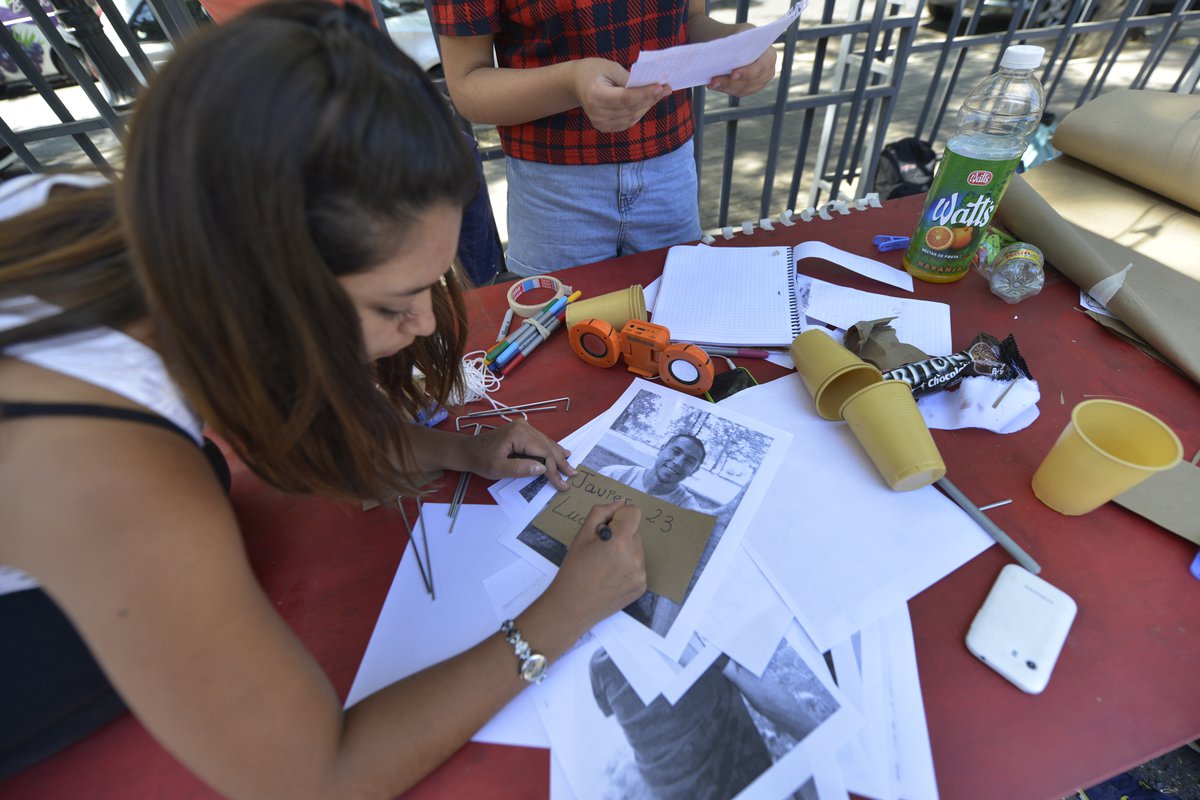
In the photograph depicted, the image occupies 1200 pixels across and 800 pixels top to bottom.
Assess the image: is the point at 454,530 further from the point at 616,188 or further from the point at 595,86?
the point at 616,188

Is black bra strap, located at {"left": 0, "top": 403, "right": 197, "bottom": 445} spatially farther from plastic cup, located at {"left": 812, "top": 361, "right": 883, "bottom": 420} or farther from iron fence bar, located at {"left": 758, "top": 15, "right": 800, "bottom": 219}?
iron fence bar, located at {"left": 758, "top": 15, "right": 800, "bottom": 219}

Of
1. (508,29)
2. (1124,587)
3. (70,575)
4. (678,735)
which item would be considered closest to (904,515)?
(1124,587)

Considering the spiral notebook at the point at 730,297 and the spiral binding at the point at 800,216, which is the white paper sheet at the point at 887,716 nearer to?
the spiral notebook at the point at 730,297

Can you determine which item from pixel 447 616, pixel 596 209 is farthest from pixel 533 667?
pixel 596 209

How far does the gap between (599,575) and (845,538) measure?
30 centimetres

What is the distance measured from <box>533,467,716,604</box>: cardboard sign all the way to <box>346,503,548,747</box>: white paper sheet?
0.08 m

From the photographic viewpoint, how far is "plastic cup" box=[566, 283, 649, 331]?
2.94 feet

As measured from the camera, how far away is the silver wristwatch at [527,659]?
53 cm

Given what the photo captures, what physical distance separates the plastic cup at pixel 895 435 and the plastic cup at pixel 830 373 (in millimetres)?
49

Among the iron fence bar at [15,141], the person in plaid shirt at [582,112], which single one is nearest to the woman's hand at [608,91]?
the person in plaid shirt at [582,112]

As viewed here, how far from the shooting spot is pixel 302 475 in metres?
0.55

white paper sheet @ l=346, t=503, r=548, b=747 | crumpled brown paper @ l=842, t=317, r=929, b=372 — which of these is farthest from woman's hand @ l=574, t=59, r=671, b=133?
white paper sheet @ l=346, t=503, r=548, b=747

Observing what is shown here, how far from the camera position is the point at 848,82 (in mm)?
2658

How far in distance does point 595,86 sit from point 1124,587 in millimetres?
910
